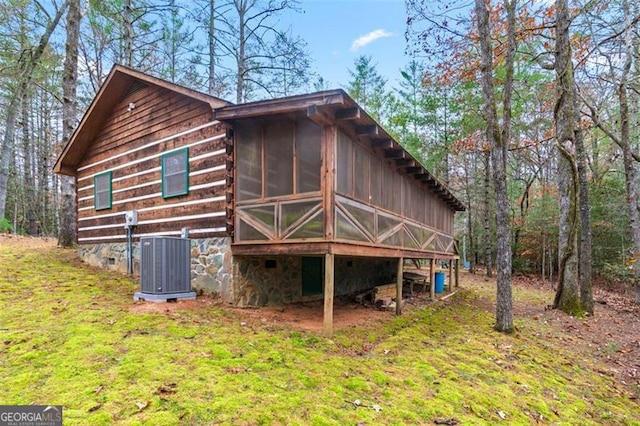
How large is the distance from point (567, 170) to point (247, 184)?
930 cm

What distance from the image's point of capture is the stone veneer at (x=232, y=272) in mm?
7262

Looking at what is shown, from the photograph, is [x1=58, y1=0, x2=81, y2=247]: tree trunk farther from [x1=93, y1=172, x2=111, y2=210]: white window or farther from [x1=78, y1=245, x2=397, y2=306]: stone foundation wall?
[x1=78, y1=245, x2=397, y2=306]: stone foundation wall

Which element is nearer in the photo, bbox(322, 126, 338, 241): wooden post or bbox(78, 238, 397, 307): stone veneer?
bbox(322, 126, 338, 241): wooden post

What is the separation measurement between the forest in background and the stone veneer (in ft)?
12.5

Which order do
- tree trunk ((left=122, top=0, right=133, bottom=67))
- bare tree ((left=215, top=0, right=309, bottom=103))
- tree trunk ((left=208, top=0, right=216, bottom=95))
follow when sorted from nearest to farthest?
tree trunk ((left=122, top=0, right=133, bottom=67)) → bare tree ((left=215, top=0, right=309, bottom=103)) → tree trunk ((left=208, top=0, right=216, bottom=95))

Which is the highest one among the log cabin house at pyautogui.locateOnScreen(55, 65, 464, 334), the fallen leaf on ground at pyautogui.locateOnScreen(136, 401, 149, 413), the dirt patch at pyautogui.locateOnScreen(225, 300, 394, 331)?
the log cabin house at pyautogui.locateOnScreen(55, 65, 464, 334)

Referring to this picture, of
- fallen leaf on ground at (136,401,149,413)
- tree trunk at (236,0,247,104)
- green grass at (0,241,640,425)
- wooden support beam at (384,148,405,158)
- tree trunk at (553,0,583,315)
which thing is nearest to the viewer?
fallen leaf on ground at (136,401,149,413)

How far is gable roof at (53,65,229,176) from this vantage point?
802 centimetres

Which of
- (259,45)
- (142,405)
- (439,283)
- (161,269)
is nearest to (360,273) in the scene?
(439,283)

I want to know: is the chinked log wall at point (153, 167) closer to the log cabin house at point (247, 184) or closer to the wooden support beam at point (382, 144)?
the log cabin house at point (247, 184)

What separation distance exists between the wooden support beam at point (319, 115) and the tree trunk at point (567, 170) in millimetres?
7280

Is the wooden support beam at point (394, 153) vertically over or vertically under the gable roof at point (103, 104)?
under

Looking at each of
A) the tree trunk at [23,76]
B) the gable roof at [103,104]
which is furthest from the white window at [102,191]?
the tree trunk at [23,76]

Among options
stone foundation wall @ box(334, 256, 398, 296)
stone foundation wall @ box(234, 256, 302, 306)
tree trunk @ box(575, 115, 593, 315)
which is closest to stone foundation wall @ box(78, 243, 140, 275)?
stone foundation wall @ box(234, 256, 302, 306)
